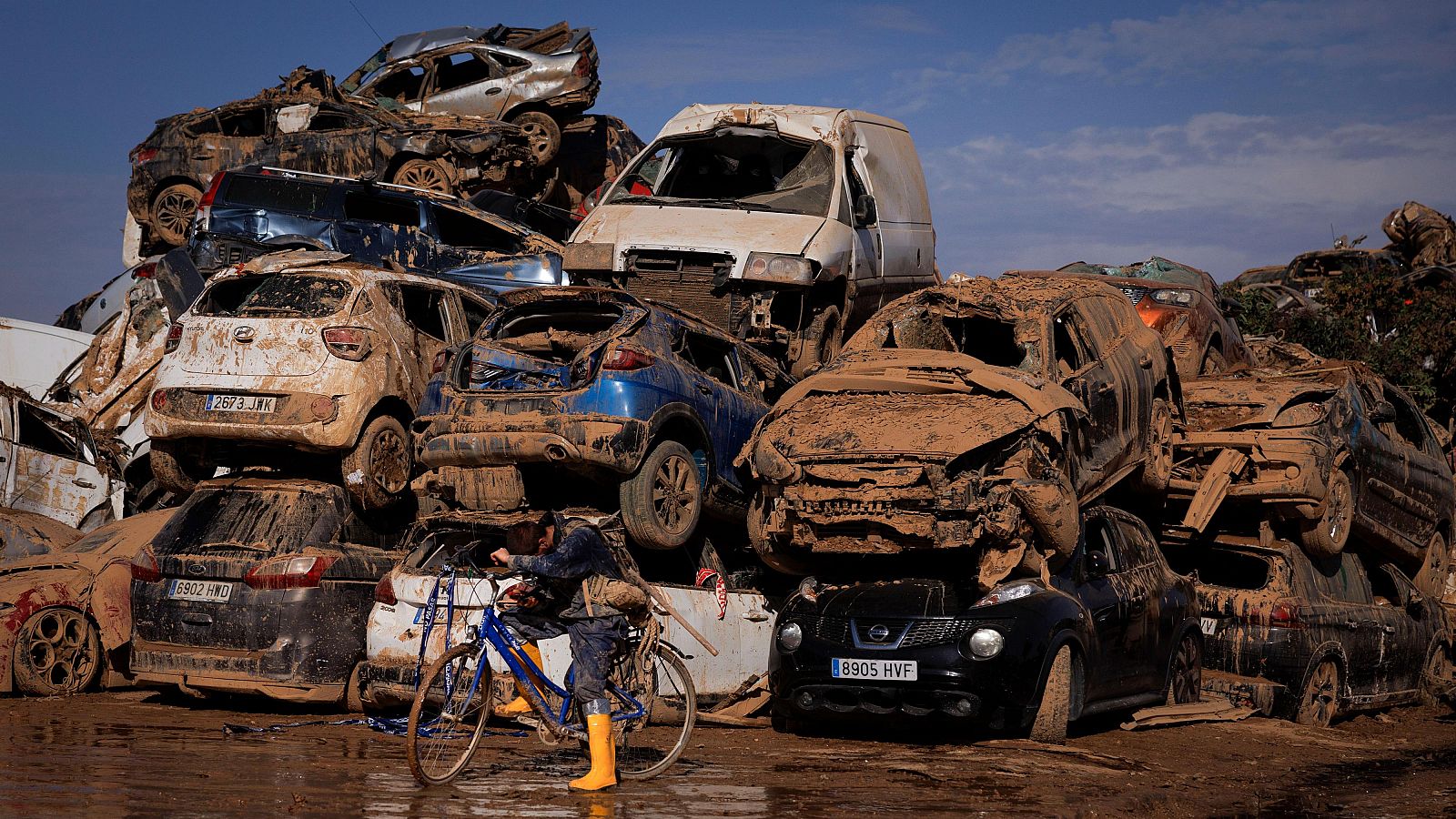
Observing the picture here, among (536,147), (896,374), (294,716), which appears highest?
(536,147)

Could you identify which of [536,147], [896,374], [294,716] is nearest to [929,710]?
[896,374]

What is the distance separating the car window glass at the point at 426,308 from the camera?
11453mm

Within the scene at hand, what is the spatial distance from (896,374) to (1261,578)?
361cm

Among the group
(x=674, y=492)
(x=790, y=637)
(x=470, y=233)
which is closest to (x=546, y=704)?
(x=790, y=637)

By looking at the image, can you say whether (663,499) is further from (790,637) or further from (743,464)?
(790,637)

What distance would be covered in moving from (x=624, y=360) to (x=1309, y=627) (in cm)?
530

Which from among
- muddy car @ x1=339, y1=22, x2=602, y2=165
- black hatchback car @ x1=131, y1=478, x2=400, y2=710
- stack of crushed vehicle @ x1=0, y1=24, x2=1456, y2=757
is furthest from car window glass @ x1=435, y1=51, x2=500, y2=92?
black hatchback car @ x1=131, y1=478, x2=400, y2=710

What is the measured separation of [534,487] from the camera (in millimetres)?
10430

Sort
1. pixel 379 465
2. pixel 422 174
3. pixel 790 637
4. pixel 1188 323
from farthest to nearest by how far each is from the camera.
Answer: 1. pixel 422 174
2. pixel 1188 323
3. pixel 379 465
4. pixel 790 637

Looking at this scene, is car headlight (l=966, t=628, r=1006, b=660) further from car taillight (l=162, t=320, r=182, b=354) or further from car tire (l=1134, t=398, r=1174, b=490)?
car taillight (l=162, t=320, r=182, b=354)

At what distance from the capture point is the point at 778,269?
1209 centimetres

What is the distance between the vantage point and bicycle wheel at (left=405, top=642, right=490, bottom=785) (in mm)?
7016

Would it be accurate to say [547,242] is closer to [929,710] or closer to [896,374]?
[896,374]

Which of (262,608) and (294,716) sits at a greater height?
(262,608)
